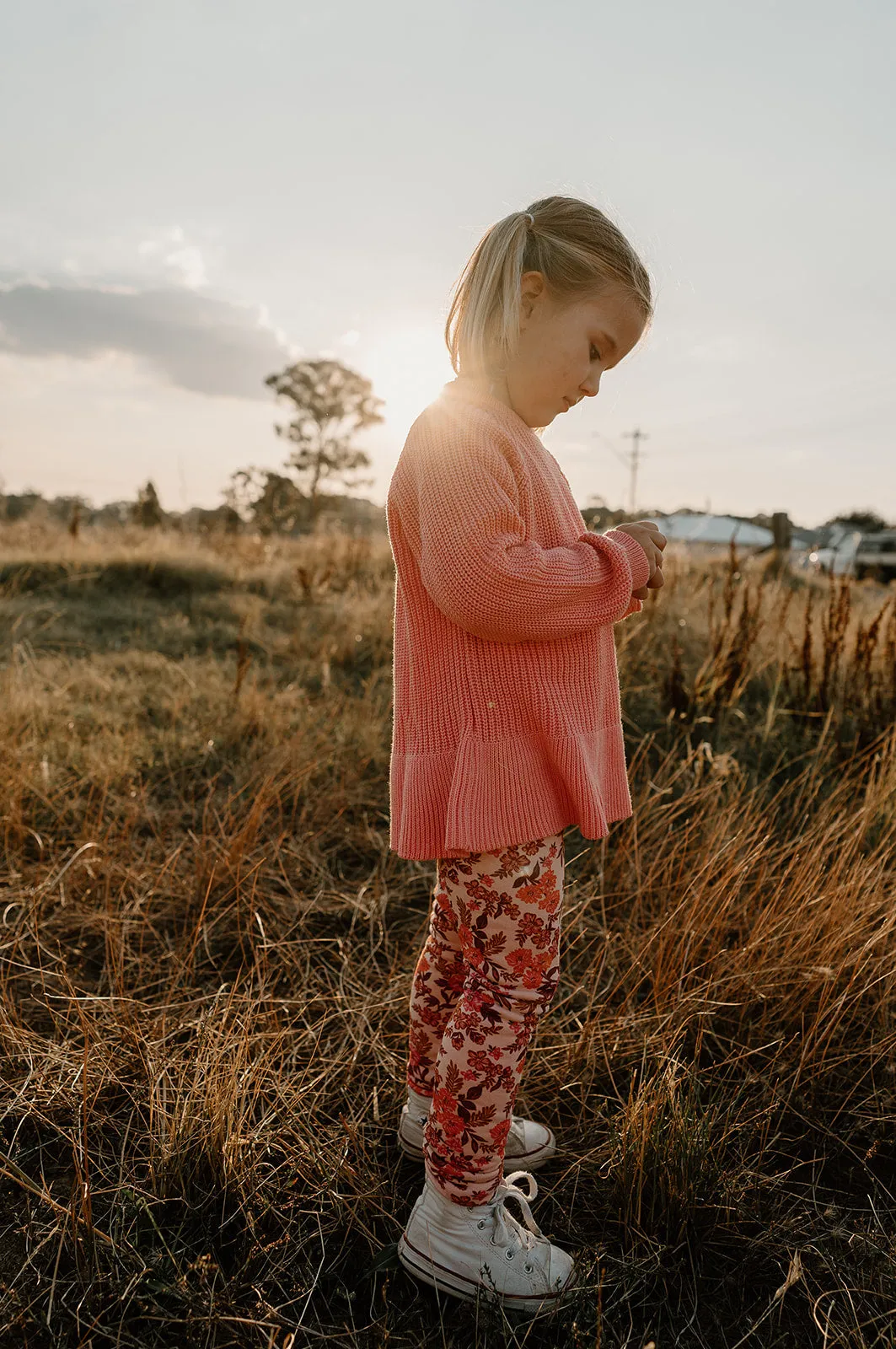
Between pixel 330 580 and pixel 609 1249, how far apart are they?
5.42 metres

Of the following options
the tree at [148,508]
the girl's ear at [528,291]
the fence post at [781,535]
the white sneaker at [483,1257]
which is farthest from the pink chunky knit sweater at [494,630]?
the tree at [148,508]

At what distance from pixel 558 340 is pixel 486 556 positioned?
0.35 meters

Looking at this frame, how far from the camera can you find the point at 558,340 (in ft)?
3.86

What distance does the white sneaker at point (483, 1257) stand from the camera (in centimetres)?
119

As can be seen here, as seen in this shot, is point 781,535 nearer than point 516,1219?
No

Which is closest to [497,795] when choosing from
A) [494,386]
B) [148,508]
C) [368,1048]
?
[494,386]

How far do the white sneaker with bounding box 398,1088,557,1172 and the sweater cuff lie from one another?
0.94 m

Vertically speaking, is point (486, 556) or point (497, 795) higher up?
point (486, 556)

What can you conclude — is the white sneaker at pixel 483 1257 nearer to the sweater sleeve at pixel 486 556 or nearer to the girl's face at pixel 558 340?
the sweater sleeve at pixel 486 556

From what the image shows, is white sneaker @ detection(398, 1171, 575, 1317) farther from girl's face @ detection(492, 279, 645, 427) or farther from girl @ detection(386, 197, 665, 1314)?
girl's face @ detection(492, 279, 645, 427)

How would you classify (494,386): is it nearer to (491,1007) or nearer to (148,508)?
(491,1007)

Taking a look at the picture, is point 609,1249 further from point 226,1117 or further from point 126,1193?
point 126,1193

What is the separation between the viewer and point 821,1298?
117 cm

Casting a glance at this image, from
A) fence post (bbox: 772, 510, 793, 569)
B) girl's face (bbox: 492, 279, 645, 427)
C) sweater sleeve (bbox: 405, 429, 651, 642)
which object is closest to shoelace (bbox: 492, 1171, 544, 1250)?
sweater sleeve (bbox: 405, 429, 651, 642)
